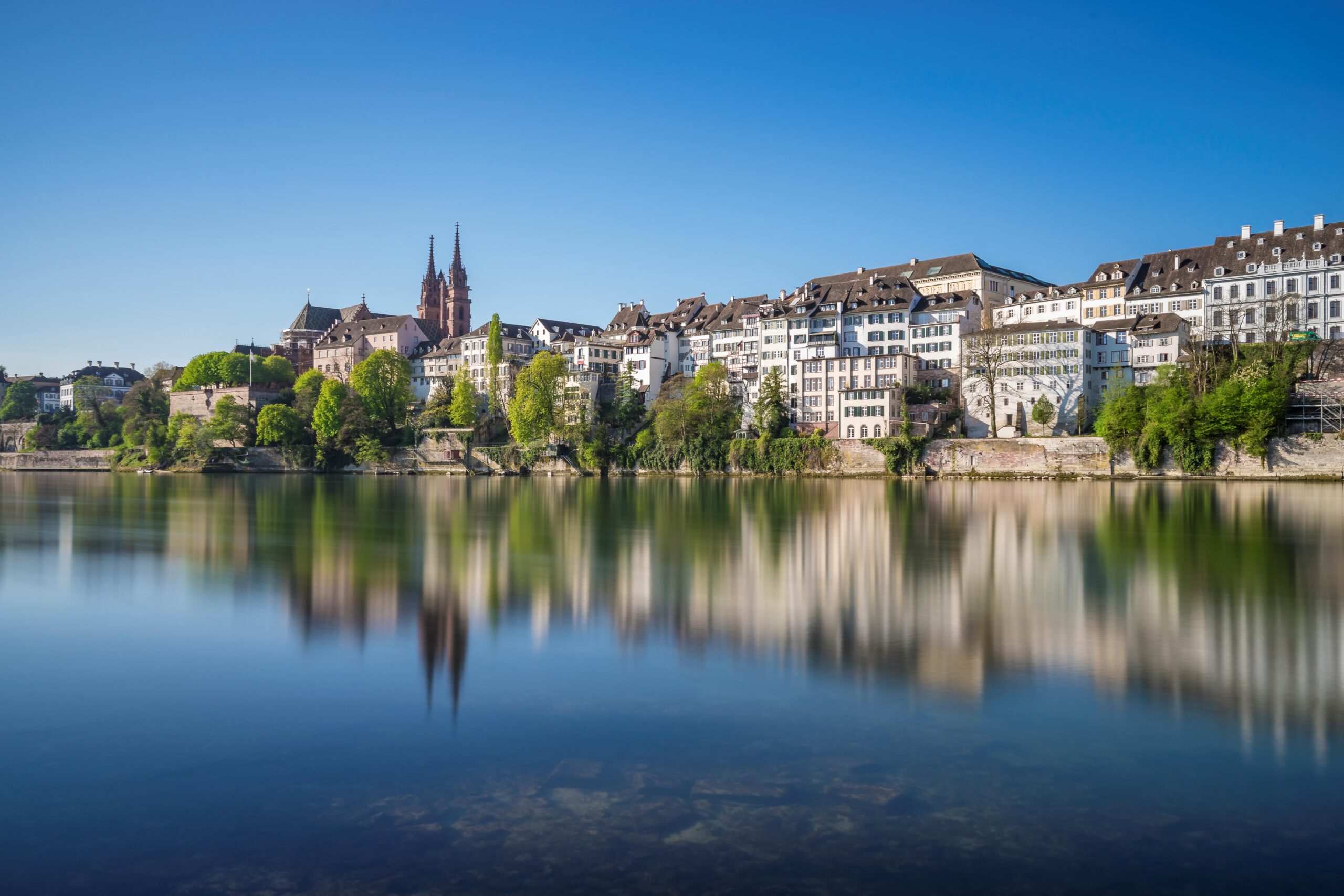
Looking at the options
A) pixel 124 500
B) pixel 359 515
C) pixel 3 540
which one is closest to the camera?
pixel 3 540

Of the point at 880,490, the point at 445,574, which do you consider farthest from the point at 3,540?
the point at 880,490

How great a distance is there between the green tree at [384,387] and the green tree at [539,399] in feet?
57.6

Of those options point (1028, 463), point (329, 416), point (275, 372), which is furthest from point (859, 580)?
point (275, 372)

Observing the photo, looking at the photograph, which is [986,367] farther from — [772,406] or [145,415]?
[145,415]

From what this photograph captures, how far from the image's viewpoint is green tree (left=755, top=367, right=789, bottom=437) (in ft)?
247

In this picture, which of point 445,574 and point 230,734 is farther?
point 445,574

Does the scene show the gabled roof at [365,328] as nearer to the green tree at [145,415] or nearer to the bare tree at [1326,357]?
the green tree at [145,415]

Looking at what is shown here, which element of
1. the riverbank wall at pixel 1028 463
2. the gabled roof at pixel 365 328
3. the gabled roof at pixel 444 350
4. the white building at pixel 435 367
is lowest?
the riverbank wall at pixel 1028 463

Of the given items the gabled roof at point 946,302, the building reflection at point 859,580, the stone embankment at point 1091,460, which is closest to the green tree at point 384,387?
the gabled roof at point 946,302

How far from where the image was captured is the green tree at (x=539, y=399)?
8456 cm

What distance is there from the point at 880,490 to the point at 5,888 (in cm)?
4991

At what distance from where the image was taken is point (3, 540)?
27031 mm

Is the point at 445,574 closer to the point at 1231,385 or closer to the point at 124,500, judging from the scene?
the point at 124,500

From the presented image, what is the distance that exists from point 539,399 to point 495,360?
12916mm
